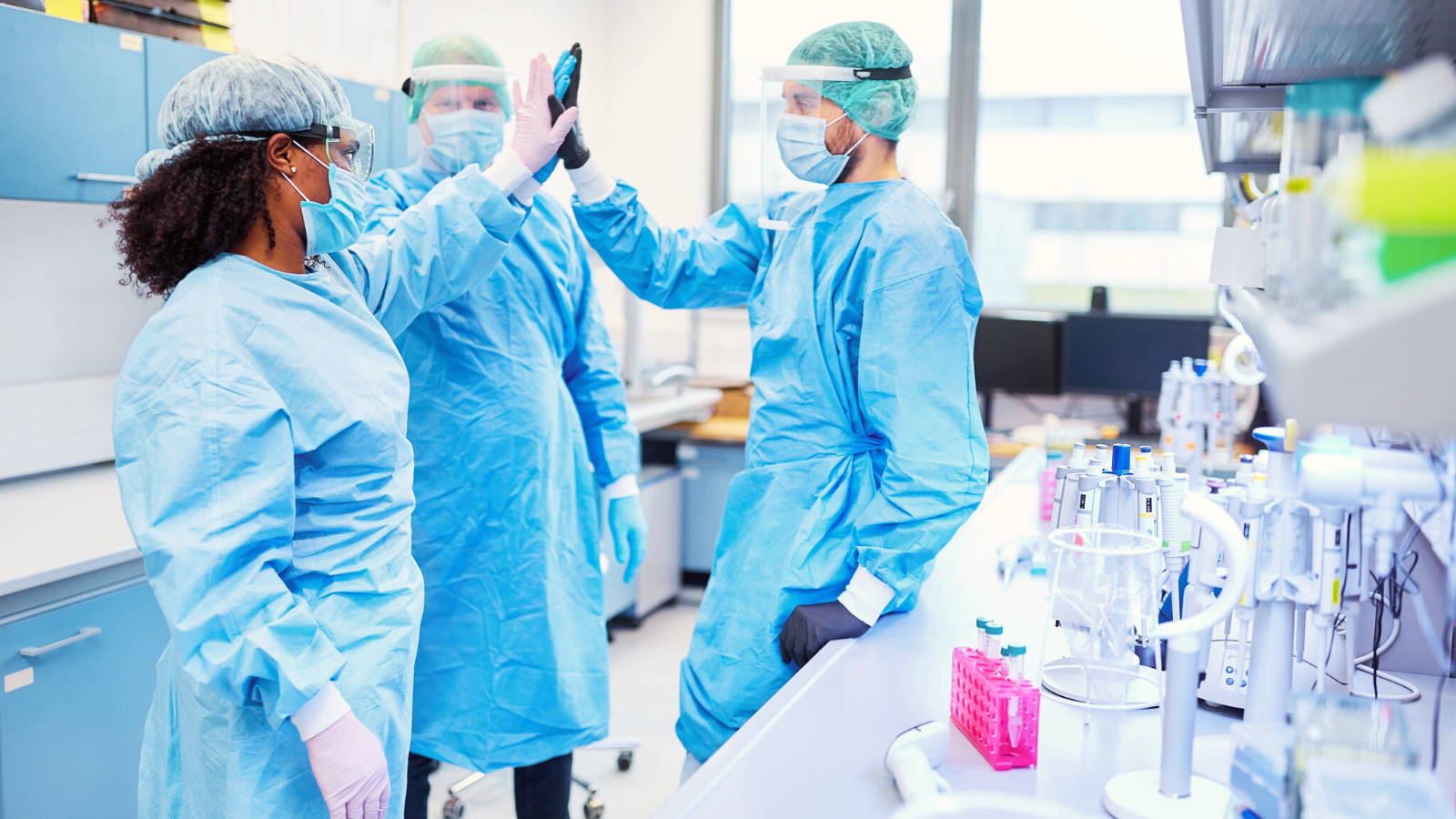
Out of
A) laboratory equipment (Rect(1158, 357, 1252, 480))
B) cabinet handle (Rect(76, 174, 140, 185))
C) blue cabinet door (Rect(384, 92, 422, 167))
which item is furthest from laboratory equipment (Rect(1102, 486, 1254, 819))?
blue cabinet door (Rect(384, 92, 422, 167))

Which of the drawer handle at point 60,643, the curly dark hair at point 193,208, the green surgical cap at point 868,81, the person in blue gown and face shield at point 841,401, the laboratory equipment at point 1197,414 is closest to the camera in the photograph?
the curly dark hair at point 193,208

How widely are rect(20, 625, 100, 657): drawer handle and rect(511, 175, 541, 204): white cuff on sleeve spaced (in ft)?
3.42

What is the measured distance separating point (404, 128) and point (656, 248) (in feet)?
4.70

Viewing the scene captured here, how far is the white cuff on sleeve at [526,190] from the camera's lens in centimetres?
173

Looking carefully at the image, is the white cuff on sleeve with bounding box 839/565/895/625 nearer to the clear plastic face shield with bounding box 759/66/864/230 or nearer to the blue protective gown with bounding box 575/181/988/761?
the blue protective gown with bounding box 575/181/988/761

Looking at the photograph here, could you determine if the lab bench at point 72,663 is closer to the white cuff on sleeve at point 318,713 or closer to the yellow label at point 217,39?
the white cuff on sleeve at point 318,713

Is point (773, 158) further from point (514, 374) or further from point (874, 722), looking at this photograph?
point (874, 722)

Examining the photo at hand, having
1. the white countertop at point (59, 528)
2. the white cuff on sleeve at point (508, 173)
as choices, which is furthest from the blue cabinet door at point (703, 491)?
the white cuff on sleeve at point (508, 173)

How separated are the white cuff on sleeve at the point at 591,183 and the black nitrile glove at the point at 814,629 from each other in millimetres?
772

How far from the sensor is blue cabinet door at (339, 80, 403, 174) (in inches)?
112

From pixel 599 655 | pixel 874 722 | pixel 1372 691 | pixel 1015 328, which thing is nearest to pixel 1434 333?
pixel 874 722

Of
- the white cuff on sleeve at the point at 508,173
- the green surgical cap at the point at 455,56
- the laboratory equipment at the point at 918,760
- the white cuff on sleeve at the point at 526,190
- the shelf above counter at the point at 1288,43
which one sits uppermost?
the green surgical cap at the point at 455,56

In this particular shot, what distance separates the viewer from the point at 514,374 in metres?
1.95

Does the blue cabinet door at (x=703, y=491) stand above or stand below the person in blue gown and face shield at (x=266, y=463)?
below
